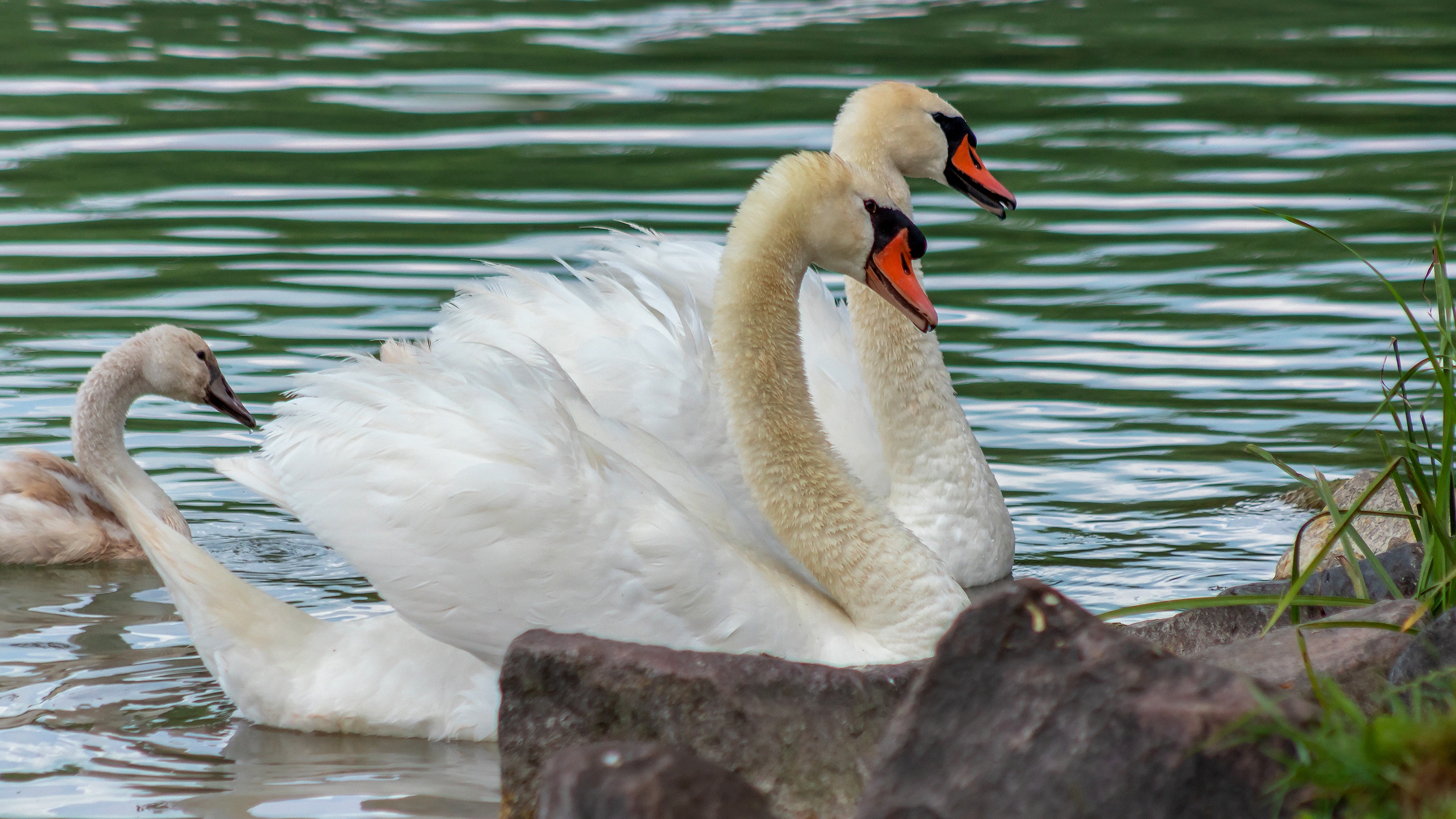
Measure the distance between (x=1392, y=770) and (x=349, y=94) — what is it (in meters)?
12.1

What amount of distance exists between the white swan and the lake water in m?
0.38

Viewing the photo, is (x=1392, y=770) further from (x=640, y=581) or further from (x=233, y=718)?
(x=233, y=718)

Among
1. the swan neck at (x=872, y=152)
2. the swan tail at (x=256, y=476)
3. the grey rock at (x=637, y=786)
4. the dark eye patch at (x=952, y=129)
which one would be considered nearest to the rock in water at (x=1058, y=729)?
the grey rock at (x=637, y=786)

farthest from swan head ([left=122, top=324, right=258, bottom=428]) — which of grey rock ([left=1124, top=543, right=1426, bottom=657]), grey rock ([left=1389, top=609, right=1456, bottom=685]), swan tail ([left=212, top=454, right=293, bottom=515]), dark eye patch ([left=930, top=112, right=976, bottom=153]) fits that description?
grey rock ([left=1389, top=609, right=1456, bottom=685])

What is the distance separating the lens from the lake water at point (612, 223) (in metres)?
5.62

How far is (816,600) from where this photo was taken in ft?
16.0

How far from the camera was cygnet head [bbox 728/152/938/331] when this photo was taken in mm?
4977

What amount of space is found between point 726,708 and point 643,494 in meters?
0.91

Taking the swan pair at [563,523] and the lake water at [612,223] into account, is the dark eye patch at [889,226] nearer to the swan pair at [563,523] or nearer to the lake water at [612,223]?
the swan pair at [563,523]

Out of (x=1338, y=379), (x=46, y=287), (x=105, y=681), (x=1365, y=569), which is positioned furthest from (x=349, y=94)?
(x=1365, y=569)

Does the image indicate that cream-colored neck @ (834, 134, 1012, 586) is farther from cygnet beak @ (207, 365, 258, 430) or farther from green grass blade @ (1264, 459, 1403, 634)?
green grass blade @ (1264, 459, 1403, 634)

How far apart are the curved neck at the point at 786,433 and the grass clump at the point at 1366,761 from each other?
1851 mm

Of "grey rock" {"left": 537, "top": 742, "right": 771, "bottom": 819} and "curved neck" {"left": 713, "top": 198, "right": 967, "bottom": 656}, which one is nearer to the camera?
"grey rock" {"left": 537, "top": 742, "right": 771, "bottom": 819}

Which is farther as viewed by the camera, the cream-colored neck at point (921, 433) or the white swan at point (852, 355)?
the cream-colored neck at point (921, 433)
